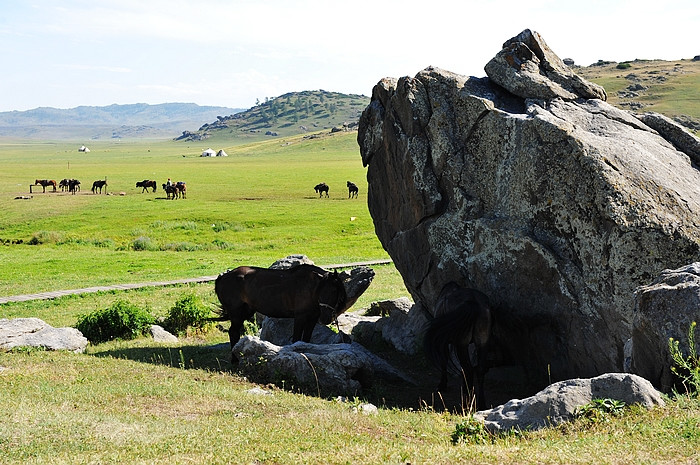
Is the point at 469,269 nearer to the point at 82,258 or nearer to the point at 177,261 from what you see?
the point at 177,261

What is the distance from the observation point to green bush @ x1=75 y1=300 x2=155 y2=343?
1994 cm

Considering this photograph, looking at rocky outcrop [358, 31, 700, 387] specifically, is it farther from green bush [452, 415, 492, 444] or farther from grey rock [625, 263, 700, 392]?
green bush [452, 415, 492, 444]

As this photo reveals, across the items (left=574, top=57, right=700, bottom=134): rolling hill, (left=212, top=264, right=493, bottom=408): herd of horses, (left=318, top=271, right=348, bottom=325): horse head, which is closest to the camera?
(left=212, top=264, right=493, bottom=408): herd of horses

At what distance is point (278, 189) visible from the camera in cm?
8588

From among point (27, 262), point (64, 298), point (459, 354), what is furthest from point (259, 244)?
point (459, 354)

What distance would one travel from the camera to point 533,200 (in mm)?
15570

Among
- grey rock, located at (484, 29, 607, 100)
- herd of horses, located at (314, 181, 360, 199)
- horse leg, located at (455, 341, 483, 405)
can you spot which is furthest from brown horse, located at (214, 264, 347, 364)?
herd of horses, located at (314, 181, 360, 199)

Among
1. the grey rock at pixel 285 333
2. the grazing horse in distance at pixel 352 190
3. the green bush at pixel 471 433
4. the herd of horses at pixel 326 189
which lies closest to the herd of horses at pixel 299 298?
the grey rock at pixel 285 333

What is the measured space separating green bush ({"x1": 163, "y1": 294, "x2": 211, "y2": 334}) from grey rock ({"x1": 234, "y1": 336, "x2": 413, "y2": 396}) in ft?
20.9

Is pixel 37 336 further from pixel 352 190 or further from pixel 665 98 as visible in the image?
pixel 665 98

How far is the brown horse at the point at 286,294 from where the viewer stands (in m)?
17.4

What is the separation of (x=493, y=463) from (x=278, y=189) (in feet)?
259

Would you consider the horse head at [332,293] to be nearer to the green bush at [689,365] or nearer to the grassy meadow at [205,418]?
the grassy meadow at [205,418]

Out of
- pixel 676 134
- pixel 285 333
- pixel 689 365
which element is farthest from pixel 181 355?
pixel 676 134
